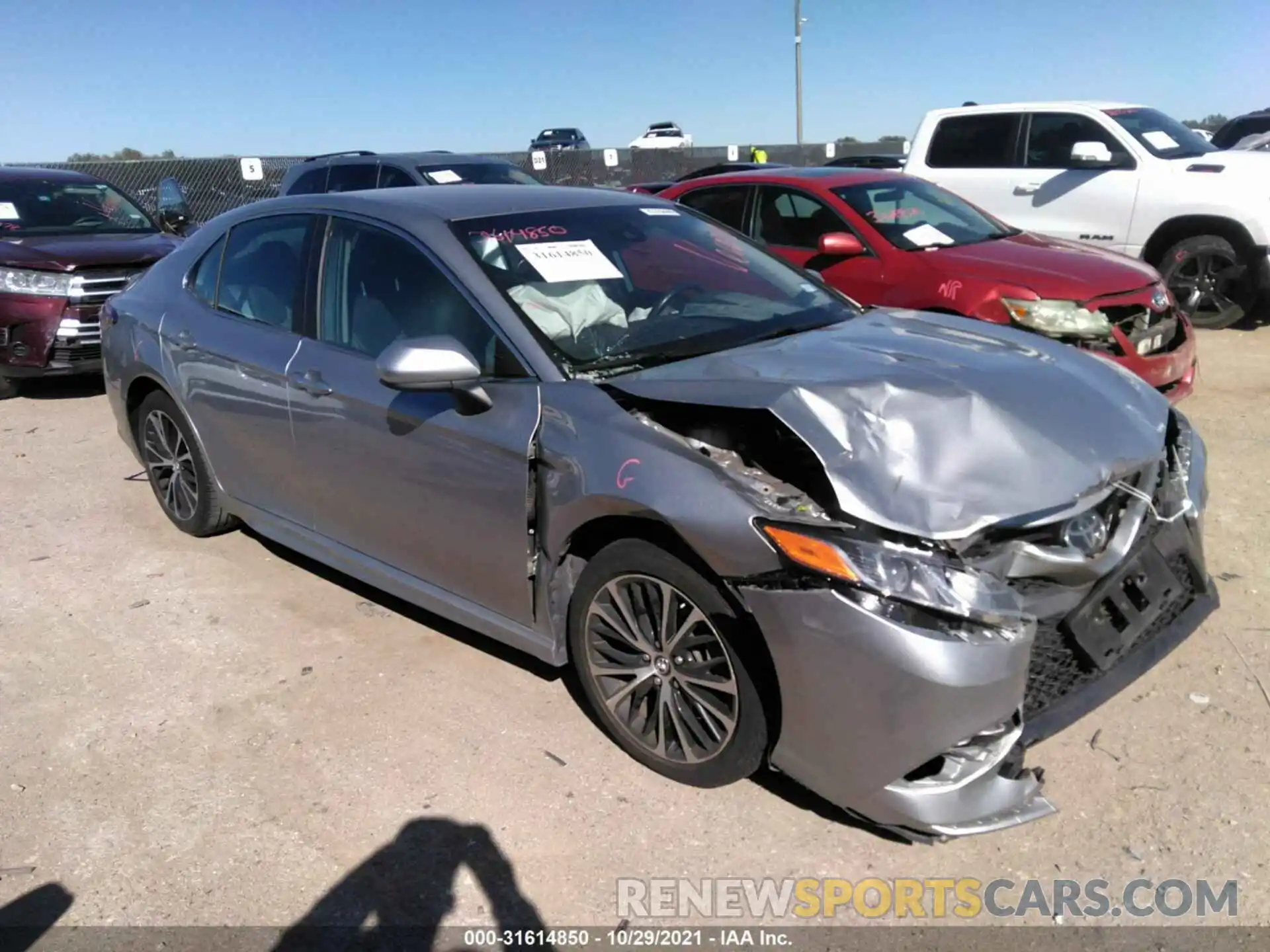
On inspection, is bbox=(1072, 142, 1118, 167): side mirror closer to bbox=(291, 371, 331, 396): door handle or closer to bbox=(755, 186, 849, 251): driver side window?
bbox=(755, 186, 849, 251): driver side window

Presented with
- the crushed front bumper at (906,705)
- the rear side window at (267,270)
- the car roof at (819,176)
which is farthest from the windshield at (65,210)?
the crushed front bumper at (906,705)

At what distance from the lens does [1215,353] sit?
792 cm

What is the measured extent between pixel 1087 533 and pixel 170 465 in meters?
4.22

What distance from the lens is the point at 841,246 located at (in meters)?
6.39

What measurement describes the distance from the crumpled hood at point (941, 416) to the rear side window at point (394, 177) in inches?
280

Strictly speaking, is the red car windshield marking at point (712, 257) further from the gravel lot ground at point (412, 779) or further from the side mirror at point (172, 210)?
the side mirror at point (172, 210)

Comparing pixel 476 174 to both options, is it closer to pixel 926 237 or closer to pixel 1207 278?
pixel 926 237

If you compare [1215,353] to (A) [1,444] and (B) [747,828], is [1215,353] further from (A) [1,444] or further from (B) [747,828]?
(A) [1,444]

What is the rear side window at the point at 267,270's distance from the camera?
13.3 ft

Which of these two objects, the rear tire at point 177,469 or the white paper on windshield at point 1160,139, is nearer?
the rear tire at point 177,469

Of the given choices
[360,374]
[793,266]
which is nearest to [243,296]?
[360,374]

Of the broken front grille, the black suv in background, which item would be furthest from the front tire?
the black suv in background

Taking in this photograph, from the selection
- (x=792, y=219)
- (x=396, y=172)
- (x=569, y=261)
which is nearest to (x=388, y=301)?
(x=569, y=261)

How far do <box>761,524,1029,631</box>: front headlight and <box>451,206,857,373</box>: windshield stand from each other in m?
0.99
